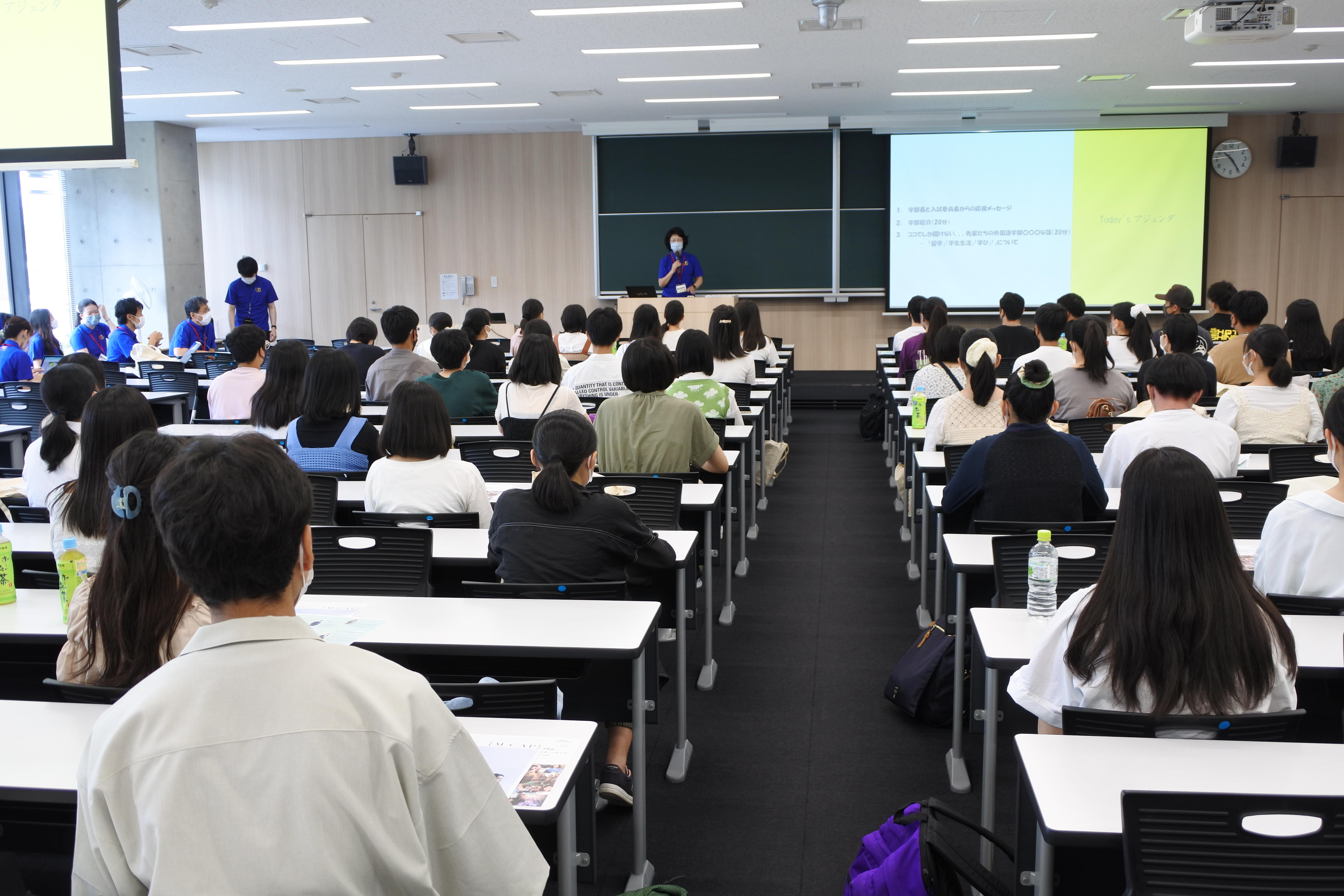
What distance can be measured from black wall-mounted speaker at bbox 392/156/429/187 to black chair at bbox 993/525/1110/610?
39.2 ft

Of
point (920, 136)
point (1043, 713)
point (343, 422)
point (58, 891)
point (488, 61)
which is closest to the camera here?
point (1043, 713)

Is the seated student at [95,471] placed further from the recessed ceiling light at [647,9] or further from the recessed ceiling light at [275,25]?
the recessed ceiling light at [275,25]

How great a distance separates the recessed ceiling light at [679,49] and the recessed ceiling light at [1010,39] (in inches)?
47.8

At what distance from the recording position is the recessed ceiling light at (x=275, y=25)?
23.5 feet

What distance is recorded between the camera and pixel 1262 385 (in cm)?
478

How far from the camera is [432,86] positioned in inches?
387

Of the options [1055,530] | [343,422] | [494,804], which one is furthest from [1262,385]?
[494,804]

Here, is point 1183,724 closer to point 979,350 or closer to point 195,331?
point 979,350

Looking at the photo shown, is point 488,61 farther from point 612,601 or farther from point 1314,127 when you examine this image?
point 1314,127

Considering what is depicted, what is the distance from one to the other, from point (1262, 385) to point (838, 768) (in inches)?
114

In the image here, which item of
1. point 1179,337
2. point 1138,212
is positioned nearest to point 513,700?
point 1179,337

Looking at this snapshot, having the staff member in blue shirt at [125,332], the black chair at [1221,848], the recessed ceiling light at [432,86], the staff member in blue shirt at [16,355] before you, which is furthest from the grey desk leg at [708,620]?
the staff member in blue shirt at [125,332]

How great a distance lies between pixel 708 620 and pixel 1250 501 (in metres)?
1.94

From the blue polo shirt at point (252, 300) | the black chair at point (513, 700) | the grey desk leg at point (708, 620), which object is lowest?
the grey desk leg at point (708, 620)
